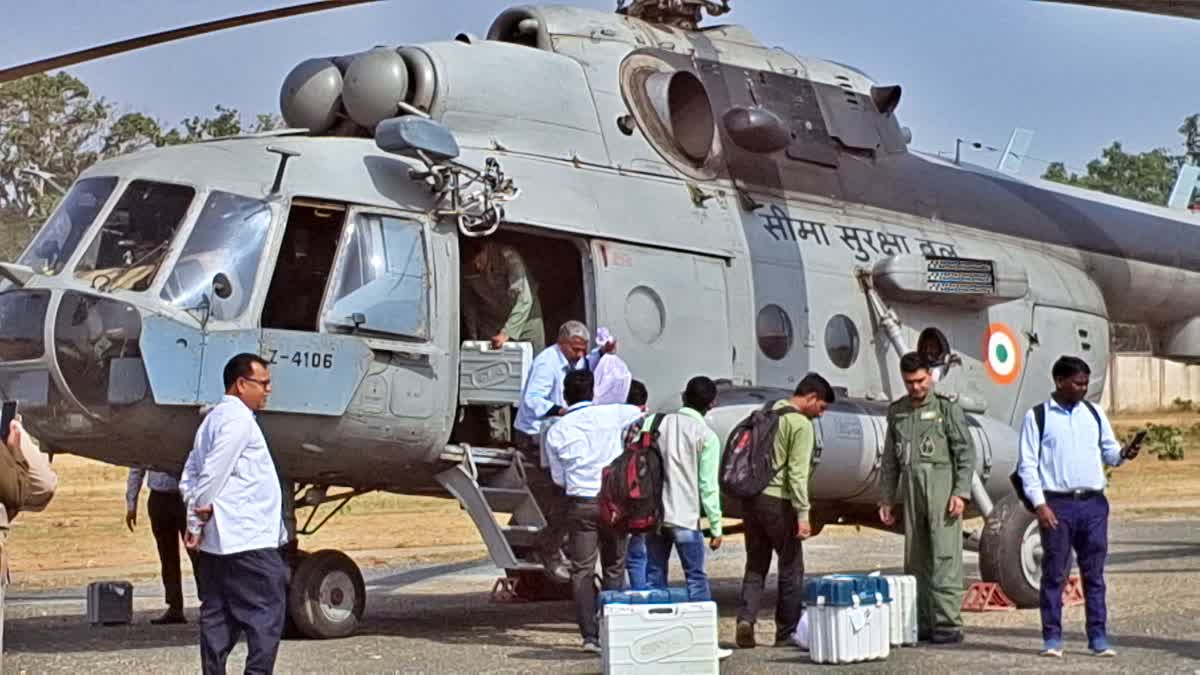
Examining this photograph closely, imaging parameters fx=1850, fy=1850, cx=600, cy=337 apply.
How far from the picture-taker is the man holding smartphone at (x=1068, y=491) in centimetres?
1015

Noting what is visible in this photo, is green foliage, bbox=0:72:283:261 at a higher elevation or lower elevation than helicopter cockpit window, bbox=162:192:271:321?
higher

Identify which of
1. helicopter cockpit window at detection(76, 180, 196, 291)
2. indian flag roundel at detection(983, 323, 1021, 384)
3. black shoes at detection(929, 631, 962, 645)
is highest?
helicopter cockpit window at detection(76, 180, 196, 291)

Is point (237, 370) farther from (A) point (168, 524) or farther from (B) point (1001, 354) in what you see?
(B) point (1001, 354)

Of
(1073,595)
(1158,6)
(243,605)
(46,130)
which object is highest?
(46,130)

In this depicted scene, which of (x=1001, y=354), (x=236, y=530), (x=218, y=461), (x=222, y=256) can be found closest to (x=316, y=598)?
(x=222, y=256)

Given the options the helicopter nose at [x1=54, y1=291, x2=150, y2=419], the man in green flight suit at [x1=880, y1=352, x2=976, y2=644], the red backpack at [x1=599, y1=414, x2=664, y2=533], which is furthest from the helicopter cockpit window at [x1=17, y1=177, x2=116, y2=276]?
the man in green flight suit at [x1=880, y1=352, x2=976, y2=644]

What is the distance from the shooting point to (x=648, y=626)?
965 centimetres

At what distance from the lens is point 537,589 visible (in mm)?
14883

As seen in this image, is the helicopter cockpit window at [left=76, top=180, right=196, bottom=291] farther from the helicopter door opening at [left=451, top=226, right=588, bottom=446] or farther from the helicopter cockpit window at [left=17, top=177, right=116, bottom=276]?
the helicopter door opening at [left=451, top=226, right=588, bottom=446]

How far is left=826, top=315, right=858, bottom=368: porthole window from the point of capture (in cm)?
1344

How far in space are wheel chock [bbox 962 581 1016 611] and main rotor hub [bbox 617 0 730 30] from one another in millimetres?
4654

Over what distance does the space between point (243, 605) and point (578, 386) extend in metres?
3.07

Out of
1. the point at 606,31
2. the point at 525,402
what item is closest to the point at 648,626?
the point at 525,402

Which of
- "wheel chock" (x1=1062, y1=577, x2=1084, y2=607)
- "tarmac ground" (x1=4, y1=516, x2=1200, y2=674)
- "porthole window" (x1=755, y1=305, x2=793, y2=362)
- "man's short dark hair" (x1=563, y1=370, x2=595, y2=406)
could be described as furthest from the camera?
"wheel chock" (x1=1062, y1=577, x2=1084, y2=607)
